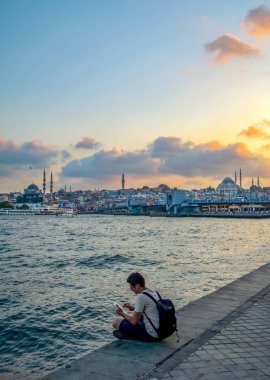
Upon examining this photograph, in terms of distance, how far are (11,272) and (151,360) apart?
588 inches

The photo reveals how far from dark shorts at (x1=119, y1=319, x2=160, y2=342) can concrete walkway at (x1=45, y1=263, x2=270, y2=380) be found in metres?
0.08

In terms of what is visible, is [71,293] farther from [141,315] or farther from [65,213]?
[65,213]

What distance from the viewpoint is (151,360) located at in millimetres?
5062

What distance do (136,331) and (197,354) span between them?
0.94 metres

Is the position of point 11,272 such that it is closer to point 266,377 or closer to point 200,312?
point 200,312

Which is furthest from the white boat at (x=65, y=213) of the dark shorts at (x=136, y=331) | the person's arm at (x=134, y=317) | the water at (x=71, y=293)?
the person's arm at (x=134, y=317)

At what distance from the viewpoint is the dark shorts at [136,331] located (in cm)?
568

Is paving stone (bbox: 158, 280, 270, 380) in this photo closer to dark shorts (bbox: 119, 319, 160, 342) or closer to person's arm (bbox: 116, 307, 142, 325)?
dark shorts (bbox: 119, 319, 160, 342)

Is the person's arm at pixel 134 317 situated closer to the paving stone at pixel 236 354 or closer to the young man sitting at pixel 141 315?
the young man sitting at pixel 141 315

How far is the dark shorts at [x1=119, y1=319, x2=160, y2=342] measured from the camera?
5680mm

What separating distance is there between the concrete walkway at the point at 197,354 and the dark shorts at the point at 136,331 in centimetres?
8

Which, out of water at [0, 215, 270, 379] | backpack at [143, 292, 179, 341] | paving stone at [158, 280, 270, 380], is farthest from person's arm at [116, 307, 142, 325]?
water at [0, 215, 270, 379]

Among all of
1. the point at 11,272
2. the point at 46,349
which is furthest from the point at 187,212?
the point at 46,349

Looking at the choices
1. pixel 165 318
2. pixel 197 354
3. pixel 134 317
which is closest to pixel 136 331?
pixel 134 317
